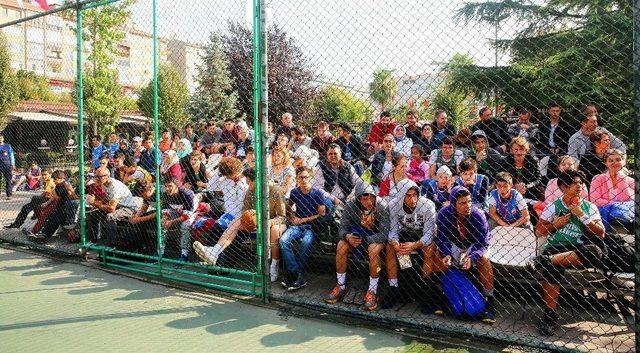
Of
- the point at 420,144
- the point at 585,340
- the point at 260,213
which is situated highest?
the point at 420,144

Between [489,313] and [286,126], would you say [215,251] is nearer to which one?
[286,126]

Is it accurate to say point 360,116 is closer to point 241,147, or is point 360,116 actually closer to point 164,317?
point 164,317

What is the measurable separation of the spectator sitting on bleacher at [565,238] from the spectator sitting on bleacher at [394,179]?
1.43 meters

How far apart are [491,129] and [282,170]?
8.30ft

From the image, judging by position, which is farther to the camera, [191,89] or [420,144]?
[191,89]

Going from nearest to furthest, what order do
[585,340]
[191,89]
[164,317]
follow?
1. [585,340]
2. [164,317]
3. [191,89]

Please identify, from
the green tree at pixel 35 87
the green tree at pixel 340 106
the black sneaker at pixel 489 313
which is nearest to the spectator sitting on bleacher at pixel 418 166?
the green tree at pixel 340 106

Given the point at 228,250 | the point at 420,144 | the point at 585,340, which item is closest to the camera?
the point at 585,340

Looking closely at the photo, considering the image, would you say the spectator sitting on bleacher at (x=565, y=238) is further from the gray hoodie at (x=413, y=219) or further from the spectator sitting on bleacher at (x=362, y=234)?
the spectator sitting on bleacher at (x=362, y=234)

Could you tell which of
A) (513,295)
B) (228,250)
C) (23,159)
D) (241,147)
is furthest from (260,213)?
(23,159)

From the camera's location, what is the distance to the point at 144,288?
16.5ft

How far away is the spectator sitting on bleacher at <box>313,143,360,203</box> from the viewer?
5.69 metres

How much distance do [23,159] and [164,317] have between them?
1549 cm

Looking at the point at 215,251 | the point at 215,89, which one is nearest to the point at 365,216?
the point at 215,251
